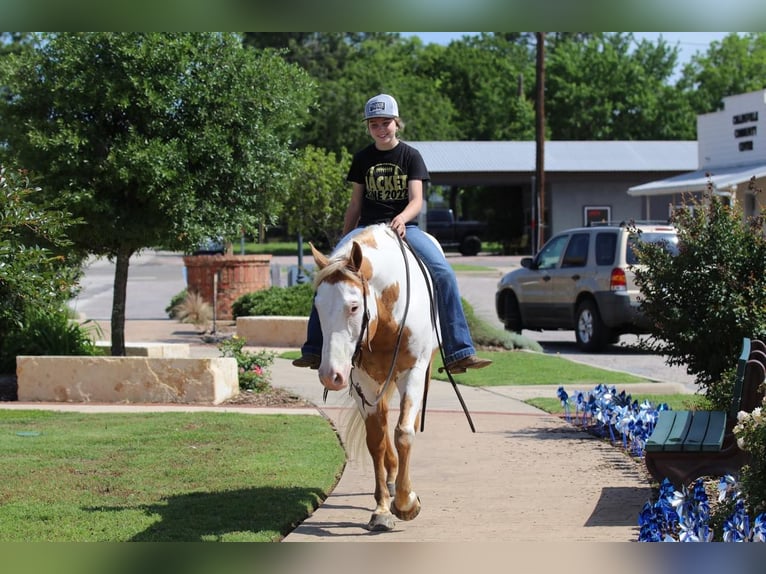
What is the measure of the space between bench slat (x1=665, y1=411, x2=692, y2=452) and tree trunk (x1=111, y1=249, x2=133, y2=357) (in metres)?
7.87

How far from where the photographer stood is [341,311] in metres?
6.45

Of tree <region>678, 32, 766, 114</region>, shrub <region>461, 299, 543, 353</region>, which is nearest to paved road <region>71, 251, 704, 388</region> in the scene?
shrub <region>461, 299, 543, 353</region>

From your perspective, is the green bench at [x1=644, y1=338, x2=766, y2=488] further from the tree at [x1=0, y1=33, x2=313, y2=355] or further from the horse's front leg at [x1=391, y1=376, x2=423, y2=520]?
the tree at [x1=0, y1=33, x2=313, y2=355]

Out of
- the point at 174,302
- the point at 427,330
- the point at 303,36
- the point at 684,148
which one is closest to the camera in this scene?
the point at 427,330

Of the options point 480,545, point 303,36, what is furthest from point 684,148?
point 480,545

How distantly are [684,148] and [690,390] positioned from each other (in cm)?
4474

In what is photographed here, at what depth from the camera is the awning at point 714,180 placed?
3262cm

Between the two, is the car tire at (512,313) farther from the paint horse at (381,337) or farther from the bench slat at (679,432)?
the paint horse at (381,337)

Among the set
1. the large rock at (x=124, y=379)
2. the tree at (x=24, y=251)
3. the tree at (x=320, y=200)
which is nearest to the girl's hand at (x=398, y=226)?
the tree at (x=24, y=251)

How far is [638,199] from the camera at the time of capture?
177ft

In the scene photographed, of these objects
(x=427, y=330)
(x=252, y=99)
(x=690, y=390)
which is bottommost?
(x=690, y=390)

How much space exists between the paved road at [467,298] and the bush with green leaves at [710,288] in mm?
4682

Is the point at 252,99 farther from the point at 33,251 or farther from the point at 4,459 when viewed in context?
the point at 4,459

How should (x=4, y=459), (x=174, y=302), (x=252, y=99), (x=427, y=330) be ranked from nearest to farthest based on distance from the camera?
(x=427, y=330), (x=4, y=459), (x=252, y=99), (x=174, y=302)
